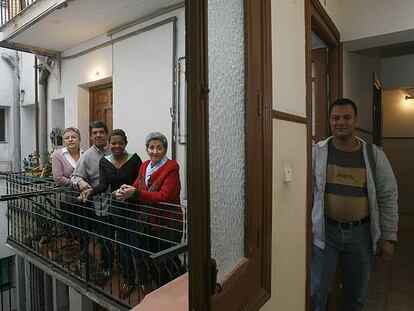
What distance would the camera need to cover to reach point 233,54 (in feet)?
3.19

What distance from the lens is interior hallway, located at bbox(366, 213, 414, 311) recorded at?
2.51m

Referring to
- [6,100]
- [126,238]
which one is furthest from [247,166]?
[6,100]

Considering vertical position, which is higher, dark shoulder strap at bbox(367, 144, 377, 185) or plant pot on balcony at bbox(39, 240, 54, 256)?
dark shoulder strap at bbox(367, 144, 377, 185)

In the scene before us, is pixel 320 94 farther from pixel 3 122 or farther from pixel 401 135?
pixel 3 122

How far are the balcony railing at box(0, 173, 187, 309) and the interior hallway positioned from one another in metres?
1.68

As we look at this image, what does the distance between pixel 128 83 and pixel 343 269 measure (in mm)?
3290

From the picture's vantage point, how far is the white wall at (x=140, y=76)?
3.54 m

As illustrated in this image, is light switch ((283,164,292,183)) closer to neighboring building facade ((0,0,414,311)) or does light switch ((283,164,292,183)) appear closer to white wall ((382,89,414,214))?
neighboring building facade ((0,0,414,311))

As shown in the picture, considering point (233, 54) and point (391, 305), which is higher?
point (233, 54)

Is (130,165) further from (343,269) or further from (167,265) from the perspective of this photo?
(343,269)

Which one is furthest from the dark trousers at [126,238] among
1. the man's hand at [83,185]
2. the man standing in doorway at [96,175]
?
the man's hand at [83,185]

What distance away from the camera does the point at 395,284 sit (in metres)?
2.88

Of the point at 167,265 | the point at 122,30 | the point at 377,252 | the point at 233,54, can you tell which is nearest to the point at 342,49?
the point at 377,252

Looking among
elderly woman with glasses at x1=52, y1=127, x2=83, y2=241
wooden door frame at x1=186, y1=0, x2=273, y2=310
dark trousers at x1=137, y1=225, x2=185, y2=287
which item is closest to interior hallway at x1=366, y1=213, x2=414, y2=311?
dark trousers at x1=137, y1=225, x2=185, y2=287
